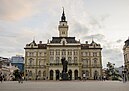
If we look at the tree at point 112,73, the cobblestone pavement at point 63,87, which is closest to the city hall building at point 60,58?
the tree at point 112,73

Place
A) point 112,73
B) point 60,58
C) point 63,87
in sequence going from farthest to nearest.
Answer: point 60,58
point 112,73
point 63,87

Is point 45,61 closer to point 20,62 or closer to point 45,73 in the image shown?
point 45,73

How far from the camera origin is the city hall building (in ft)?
259

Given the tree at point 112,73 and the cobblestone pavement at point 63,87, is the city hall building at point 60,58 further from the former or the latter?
the cobblestone pavement at point 63,87

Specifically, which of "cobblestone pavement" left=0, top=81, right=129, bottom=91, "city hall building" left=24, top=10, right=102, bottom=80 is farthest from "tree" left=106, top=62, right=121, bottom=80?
"cobblestone pavement" left=0, top=81, right=129, bottom=91

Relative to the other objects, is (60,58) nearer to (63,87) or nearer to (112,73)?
(112,73)

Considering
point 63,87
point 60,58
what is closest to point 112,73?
point 60,58

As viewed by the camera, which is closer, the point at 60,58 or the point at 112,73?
the point at 112,73

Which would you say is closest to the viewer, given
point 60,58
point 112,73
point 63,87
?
point 63,87

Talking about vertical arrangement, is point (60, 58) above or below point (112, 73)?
above

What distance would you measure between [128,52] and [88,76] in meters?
19.0

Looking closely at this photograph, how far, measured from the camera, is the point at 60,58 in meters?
81.5

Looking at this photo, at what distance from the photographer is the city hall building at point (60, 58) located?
7894cm

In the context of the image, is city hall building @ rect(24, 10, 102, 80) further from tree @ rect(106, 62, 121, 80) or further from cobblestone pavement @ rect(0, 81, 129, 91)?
cobblestone pavement @ rect(0, 81, 129, 91)
